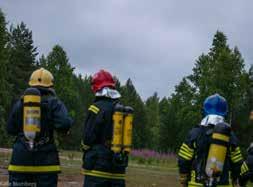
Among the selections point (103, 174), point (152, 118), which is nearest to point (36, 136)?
point (103, 174)

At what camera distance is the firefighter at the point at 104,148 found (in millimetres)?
8555

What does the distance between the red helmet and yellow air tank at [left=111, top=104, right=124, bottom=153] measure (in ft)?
2.31

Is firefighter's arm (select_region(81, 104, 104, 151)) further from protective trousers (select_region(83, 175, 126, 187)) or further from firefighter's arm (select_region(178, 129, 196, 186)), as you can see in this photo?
firefighter's arm (select_region(178, 129, 196, 186))

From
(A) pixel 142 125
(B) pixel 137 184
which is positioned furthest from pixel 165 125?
(B) pixel 137 184

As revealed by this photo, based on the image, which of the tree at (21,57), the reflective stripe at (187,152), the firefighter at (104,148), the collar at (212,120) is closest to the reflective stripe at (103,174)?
the firefighter at (104,148)

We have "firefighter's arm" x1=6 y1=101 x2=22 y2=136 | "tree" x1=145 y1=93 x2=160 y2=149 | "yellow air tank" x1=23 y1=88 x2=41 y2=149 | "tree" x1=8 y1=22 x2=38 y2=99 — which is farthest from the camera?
"tree" x1=145 y1=93 x2=160 y2=149

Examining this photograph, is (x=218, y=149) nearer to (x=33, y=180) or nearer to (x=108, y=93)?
(x=108, y=93)

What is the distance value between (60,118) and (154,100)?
4617 inches

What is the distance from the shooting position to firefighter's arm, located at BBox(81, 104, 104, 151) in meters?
8.68

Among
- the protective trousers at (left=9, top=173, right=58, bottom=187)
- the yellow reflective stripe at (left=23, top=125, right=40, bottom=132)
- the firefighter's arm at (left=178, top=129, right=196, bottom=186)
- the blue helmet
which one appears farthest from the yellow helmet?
the blue helmet

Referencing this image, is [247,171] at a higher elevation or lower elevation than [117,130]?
lower

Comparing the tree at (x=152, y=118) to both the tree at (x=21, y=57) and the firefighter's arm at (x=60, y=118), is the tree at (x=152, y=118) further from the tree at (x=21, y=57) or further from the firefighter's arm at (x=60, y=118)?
the firefighter's arm at (x=60, y=118)

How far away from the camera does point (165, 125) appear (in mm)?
69188

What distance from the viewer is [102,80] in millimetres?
9188
